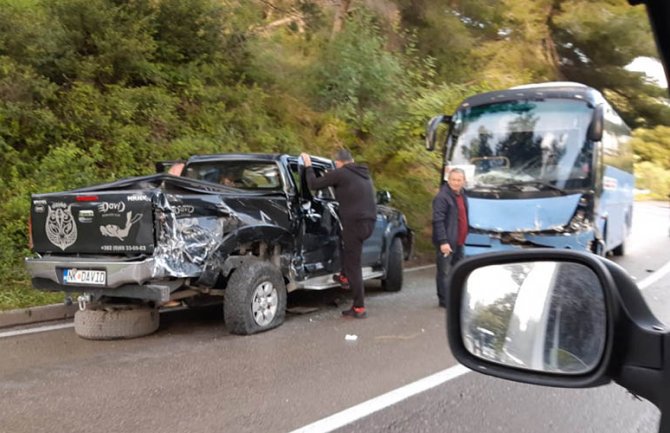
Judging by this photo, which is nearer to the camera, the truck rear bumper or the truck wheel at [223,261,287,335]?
the truck rear bumper

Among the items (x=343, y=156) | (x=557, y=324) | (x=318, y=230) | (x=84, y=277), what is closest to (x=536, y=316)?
(x=557, y=324)

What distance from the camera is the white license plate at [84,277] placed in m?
5.67

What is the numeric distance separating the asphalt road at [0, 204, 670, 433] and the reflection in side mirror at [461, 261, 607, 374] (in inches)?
94.9

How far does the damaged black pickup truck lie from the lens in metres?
5.64

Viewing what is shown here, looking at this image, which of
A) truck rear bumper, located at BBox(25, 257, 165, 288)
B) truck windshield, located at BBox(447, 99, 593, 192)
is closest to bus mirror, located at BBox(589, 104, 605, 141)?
truck windshield, located at BBox(447, 99, 593, 192)

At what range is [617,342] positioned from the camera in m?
1.38

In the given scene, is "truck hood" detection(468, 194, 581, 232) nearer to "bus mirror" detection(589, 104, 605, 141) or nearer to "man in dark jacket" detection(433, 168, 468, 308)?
"bus mirror" detection(589, 104, 605, 141)

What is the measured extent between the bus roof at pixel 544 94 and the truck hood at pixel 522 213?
1783mm

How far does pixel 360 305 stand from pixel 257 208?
1.81m

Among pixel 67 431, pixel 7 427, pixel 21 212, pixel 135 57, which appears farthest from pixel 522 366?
pixel 135 57

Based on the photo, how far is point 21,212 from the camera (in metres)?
9.06

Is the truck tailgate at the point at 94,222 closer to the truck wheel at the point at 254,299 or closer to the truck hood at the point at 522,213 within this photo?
the truck wheel at the point at 254,299

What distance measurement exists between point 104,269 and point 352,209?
114 inches

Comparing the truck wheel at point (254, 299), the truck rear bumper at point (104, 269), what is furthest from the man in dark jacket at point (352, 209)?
the truck rear bumper at point (104, 269)
